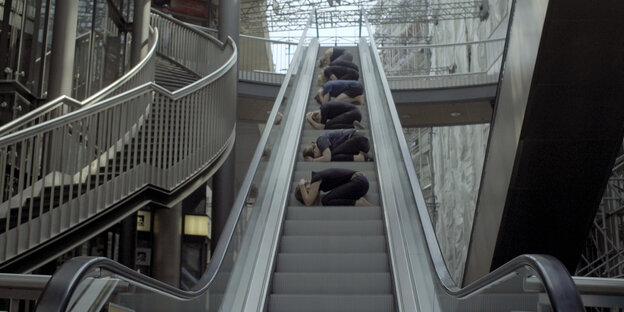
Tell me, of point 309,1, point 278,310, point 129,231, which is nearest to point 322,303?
point 278,310

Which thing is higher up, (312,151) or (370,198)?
(312,151)

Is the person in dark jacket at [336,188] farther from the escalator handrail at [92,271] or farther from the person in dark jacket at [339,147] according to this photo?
the escalator handrail at [92,271]

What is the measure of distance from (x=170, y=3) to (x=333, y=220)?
47.1 feet

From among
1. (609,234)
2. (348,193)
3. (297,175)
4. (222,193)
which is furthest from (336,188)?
(609,234)

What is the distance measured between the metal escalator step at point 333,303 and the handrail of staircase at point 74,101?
11.8 feet

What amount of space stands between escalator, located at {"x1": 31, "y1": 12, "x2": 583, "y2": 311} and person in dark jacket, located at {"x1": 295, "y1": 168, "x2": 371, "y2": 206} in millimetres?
131

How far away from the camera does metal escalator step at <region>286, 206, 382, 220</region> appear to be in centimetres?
677

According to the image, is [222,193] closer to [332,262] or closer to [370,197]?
[370,197]

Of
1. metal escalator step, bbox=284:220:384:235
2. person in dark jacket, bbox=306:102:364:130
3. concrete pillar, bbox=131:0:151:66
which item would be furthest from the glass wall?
metal escalator step, bbox=284:220:384:235

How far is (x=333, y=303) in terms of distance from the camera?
495cm

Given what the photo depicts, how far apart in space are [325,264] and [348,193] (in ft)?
4.10

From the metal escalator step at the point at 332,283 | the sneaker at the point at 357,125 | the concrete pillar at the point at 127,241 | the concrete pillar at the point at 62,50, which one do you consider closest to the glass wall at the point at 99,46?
the concrete pillar at the point at 62,50

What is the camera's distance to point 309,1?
22.8 meters

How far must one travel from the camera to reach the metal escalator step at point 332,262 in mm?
5672
